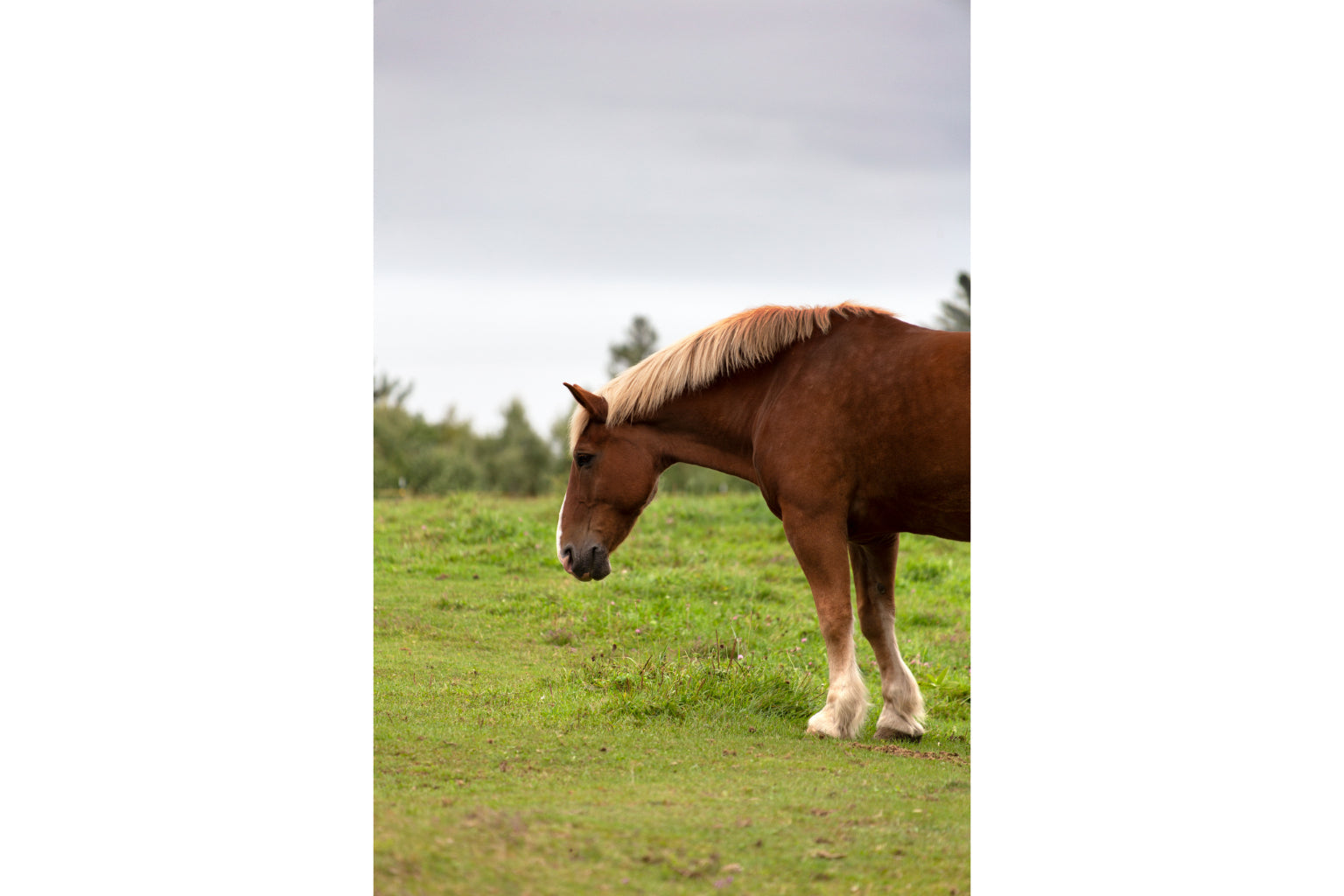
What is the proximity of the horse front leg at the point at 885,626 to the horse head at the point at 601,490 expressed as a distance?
36.2 inches

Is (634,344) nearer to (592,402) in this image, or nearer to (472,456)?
(472,456)

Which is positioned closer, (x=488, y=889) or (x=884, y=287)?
(x=488, y=889)

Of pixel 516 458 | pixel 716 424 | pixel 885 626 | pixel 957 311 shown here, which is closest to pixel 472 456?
pixel 516 458

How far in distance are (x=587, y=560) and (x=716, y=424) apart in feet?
2.52

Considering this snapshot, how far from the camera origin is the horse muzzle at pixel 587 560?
4.32m

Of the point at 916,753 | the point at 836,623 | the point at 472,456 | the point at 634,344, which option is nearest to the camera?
the point at 916,753

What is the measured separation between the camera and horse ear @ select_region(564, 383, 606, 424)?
4.19 meters

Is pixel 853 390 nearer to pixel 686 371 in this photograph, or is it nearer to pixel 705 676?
pixel 686 371

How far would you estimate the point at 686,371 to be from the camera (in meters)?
4.22

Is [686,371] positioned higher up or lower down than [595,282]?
lower down

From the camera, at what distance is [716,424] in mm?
4281

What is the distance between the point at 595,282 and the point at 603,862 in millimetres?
3437

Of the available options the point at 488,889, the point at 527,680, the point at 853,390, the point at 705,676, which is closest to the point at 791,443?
the point at 853,390
